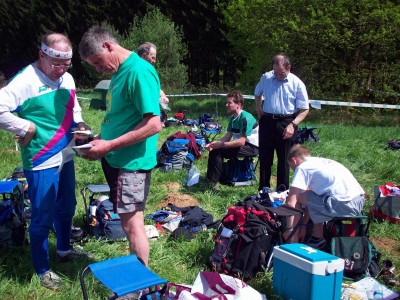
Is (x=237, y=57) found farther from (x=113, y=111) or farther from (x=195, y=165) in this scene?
(x=113, y=111)

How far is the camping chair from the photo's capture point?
221cm

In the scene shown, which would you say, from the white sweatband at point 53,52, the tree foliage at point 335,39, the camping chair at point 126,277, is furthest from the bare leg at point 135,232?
the tree foliage at point 335,39

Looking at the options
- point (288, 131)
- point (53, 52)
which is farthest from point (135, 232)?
point (288, 131)

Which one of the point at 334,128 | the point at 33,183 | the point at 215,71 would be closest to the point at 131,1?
the point at 215,71

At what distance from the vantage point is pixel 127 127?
9.05 ft

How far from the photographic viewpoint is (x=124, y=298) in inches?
108

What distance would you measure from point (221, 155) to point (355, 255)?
3.03 metres

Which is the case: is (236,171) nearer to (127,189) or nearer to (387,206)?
(387,206)

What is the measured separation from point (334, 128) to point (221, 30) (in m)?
14.0

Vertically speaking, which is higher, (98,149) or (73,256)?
(98,149)

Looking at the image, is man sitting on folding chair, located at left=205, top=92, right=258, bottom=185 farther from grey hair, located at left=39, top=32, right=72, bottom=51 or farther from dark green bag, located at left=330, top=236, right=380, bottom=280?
grey hair, located at left=39, top=32, right=72, bottom=51

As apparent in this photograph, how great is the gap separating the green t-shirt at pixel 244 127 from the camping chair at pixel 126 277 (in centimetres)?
359

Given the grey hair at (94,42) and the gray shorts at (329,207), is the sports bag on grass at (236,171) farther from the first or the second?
the grey hair at (94,42)

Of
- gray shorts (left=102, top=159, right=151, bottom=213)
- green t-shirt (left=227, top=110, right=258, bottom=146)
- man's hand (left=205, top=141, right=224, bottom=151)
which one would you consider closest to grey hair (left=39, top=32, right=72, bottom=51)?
gray shorts (left=102, top=159, right=151, bottom=213)
